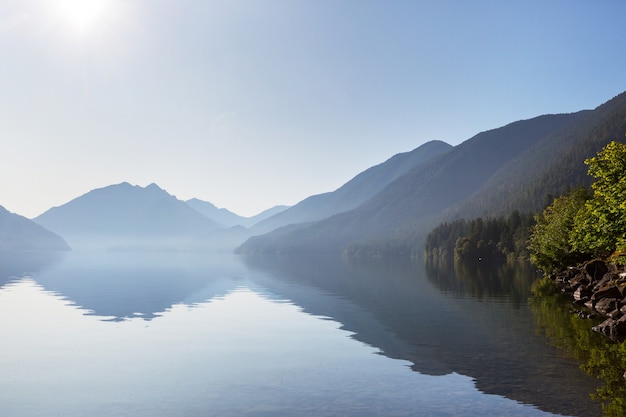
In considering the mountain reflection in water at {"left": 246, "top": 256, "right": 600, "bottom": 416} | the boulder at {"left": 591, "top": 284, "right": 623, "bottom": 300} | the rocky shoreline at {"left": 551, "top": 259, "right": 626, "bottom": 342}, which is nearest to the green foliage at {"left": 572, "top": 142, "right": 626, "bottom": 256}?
the rocky shoreline at {"left": 551, "top": 259, "right": 626, "bottom": 342}

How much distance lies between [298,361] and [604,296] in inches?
1356

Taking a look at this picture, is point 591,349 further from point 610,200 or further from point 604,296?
point 610,200

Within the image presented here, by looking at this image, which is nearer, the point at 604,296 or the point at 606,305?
the point at 606,305

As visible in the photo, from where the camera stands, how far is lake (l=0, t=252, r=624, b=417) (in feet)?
77.5

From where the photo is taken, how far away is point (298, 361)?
33.3 metres

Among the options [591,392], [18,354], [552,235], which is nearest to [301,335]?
[18,354]

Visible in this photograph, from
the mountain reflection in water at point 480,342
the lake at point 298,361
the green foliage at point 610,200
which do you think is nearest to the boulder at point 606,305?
the lake at point 298,361

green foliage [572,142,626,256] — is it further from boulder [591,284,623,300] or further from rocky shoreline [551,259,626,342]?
boulder [591,284,623,300]

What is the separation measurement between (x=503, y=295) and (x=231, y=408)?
58439 millimetres

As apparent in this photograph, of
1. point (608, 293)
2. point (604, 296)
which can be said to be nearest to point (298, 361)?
point (608, 293)

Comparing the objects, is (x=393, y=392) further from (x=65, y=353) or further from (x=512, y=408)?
(x=65, y=353)

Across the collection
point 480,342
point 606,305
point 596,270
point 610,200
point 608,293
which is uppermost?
point 610,200

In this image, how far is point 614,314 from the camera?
41.2 m

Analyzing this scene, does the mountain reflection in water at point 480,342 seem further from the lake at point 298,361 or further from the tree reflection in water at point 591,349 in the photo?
the tree reflection in water at point 591,349
